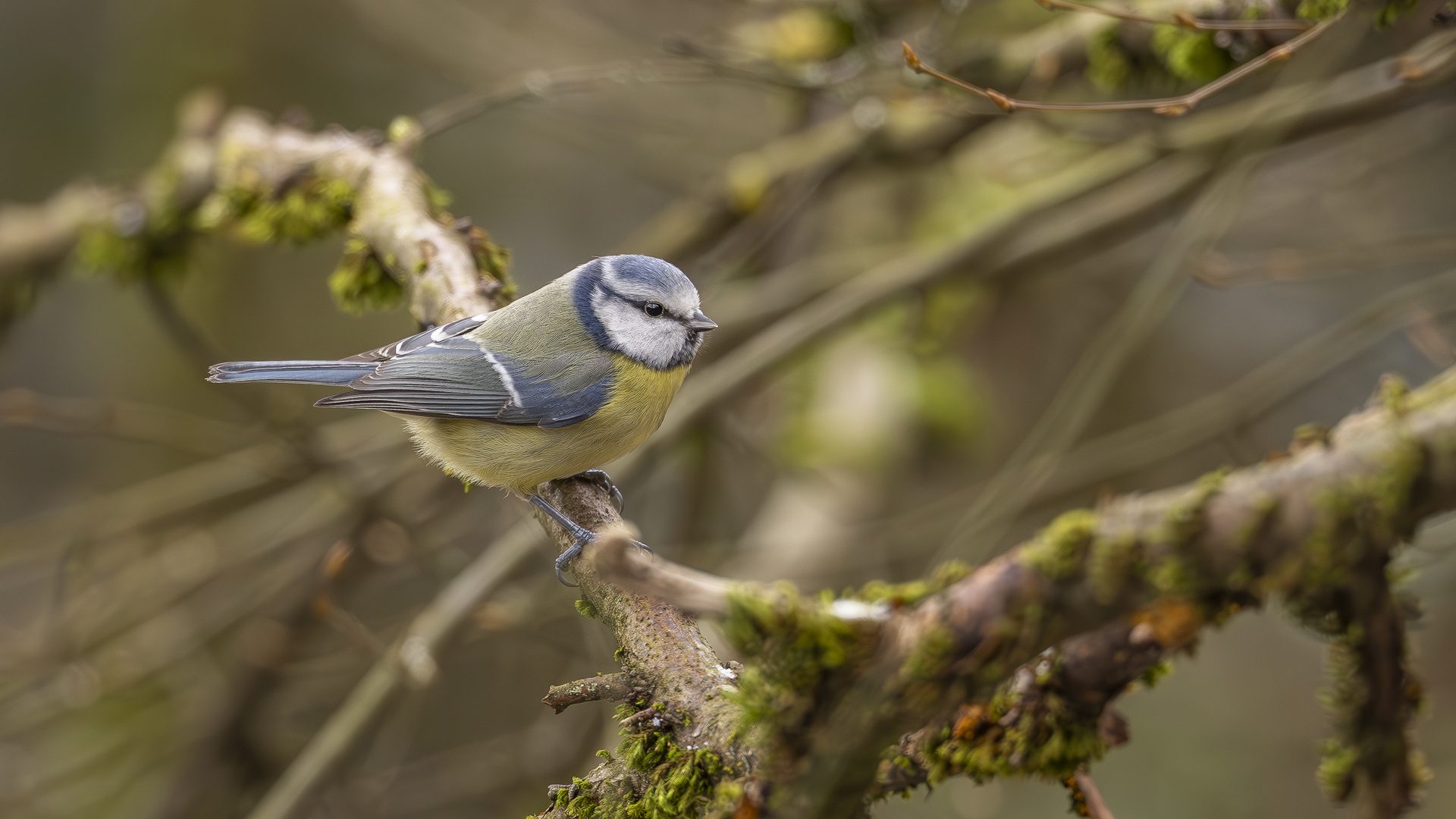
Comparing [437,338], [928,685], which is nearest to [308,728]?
[437,338]

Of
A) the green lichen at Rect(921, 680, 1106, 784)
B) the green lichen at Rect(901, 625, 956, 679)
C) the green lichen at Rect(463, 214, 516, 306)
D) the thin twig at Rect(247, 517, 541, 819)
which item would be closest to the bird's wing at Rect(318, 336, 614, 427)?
the green lichen at Rect(463, 214, 516, 306)

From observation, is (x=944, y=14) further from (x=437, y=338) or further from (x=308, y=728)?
(x=308, y=728)

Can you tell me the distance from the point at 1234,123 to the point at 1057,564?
→ 9.41 feet

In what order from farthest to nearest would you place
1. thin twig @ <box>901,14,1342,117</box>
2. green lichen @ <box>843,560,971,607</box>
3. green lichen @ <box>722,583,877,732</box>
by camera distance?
thin twig @ <box>901,14,1342,117</box>, green lichen @ <box>843,560,971,607</box>, green lichen @ <box>722,583,877,732</box>

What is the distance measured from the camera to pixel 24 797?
10.6 feet

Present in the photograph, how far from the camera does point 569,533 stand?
2.25 m

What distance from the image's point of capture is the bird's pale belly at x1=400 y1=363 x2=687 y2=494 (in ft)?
8.12

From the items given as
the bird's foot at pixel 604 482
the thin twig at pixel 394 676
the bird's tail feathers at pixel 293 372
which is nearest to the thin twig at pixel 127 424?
the bird's tail feathers at pixel 293 372

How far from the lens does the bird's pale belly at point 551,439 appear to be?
2.47 metres

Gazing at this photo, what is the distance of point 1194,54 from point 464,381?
2.05m

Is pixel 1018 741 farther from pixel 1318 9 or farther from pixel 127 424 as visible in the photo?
pixel 127 424

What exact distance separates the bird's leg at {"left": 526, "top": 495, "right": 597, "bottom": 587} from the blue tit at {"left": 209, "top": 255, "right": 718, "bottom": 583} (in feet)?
0.08

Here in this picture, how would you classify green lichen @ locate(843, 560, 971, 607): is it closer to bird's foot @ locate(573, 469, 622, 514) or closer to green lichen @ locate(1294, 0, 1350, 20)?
bird's foot @ locate(573, 469, 622, 514)

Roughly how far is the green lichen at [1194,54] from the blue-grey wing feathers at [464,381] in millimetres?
1695
